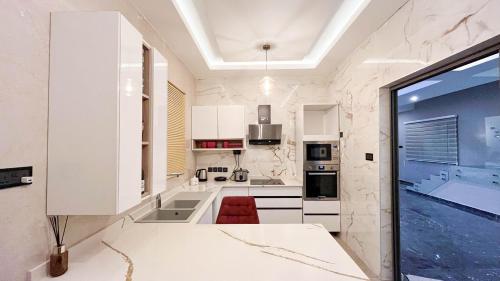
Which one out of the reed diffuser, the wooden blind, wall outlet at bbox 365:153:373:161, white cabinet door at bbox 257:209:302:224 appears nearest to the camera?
the reed diffuser

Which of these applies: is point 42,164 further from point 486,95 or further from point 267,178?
point 267,178

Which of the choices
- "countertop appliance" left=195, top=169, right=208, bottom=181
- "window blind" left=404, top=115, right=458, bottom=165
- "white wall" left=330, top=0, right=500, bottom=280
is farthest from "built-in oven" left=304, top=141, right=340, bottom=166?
"countertop appliance" left=195, top=169, right=208, bottom=181

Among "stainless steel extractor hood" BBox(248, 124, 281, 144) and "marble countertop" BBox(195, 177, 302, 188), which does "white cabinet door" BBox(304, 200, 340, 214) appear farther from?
"stainless steel extractor hood" BBox(248, 124, 281, 144)

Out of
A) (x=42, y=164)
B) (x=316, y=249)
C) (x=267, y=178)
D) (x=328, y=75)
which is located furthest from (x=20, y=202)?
(x=328, y=75)

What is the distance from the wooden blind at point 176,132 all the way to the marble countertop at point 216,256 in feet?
4.08

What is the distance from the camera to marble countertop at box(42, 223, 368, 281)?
1.10 metres

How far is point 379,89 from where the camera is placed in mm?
2354

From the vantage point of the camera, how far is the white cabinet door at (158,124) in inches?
60.4

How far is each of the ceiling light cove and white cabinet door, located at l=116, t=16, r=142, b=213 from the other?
983 millimetres

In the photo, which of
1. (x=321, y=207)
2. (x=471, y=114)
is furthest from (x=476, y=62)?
(x=321, y=207)

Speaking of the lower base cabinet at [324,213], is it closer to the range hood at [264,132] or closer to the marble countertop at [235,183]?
the marble countertop at [235,183]

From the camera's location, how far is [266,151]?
13.3 ft

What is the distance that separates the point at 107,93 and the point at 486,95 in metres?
2.31

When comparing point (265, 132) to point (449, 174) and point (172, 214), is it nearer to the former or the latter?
point (172, 214)
